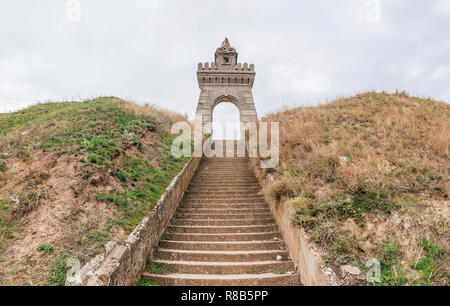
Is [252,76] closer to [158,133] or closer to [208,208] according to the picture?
[158,133]

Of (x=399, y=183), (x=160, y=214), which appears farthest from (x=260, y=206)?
(x=399, y=183)

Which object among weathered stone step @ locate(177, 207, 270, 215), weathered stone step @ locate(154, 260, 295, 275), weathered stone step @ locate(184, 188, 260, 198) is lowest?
weathered stone step @ locate(154, 260, 295, 275)

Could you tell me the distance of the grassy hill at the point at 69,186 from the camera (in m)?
3.66

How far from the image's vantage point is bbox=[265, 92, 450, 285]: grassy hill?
3.38m

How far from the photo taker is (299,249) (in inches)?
171

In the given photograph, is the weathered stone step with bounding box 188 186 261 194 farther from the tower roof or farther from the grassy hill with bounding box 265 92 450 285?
the tower roof

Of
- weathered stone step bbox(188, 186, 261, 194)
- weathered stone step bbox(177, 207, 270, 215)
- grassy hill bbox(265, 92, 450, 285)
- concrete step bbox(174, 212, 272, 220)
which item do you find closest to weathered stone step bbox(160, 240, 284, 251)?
grassy hill bbox(265, 92, 450, 285)

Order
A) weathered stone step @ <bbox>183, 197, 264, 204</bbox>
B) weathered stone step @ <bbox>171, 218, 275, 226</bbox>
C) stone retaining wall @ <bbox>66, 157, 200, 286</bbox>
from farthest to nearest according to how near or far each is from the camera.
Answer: weathered stone step @ <bbox>183, 197, 264, 204</bbox>
weathered stone step @ <bbox>171, 218, 275, 226</bbox>
stone retaining wall @ <bbox>66, 157, 200, 286</bbox>

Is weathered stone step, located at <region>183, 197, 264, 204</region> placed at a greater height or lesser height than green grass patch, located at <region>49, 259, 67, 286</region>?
greater

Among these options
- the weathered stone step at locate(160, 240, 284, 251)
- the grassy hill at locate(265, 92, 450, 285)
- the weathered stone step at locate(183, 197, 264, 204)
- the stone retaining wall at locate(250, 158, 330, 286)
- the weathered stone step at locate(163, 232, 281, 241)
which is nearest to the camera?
the grassy hill at locate(265, 92, 450, 285)

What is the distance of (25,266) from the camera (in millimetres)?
3416

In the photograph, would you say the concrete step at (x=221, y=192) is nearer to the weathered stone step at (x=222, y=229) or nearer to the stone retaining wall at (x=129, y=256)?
the stone retaining wall at (x=129, y=256)

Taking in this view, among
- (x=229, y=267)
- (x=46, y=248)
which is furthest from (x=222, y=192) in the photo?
(x=46, y=248)
